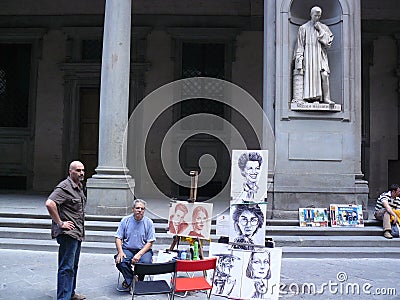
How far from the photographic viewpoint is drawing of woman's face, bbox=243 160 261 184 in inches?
233

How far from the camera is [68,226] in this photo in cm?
470

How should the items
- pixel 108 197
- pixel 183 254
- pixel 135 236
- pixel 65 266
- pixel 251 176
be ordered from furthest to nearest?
1. pixel 108 197
2. pixel 251 176
3. pixel 183 254
4. pixel 135 236
5. pixel 65 266

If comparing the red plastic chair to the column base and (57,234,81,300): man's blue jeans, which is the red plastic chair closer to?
(57,234,81,300): man's blue jeans

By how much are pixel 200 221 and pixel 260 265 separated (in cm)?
117

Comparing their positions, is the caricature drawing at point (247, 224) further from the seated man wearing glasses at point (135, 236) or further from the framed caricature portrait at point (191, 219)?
the seated man wearing glasses at point (135, 236)

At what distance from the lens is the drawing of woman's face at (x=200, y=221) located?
5.81 m

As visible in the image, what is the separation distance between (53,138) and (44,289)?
9.73 meters

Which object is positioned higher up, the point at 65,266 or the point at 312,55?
the point at 312,55

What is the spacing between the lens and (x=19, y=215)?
8695 mm

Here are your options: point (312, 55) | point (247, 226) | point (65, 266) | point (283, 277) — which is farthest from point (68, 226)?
point (312, 55)

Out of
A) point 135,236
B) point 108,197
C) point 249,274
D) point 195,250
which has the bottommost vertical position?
point 249,274

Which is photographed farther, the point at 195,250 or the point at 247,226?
the point at 195,250

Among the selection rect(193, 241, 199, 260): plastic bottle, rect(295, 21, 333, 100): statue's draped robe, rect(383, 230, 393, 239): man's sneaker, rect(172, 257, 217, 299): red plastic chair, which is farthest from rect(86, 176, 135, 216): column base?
rect(383, 230, 393, 239): man's sneaker

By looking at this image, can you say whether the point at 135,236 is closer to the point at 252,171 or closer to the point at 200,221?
the point at 200,221
